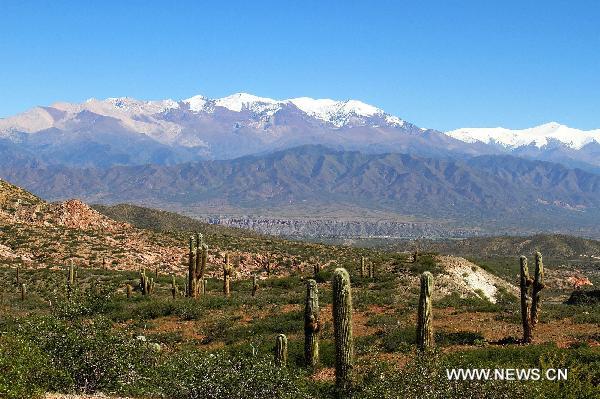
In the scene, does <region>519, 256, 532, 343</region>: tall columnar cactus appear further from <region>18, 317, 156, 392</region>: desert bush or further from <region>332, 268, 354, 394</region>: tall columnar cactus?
<region>18, 317, 156, 392</region>: desert bush

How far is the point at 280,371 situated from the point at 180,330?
18.7m

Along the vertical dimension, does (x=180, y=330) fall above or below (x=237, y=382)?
below

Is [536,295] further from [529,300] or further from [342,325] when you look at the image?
[342,325]

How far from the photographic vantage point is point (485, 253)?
584ft

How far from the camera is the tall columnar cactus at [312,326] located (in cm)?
2289

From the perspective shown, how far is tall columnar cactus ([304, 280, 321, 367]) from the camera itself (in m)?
22.9

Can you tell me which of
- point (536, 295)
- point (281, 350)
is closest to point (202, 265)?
point (281, 350)

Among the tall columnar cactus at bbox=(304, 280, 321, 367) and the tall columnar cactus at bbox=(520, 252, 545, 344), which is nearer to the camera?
the tall columnar cactus at bbox=(304, 280, 321, 367)

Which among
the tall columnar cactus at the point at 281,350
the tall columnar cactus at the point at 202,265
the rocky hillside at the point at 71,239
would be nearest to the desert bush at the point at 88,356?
the tall columnar cactus at the point at 281,350

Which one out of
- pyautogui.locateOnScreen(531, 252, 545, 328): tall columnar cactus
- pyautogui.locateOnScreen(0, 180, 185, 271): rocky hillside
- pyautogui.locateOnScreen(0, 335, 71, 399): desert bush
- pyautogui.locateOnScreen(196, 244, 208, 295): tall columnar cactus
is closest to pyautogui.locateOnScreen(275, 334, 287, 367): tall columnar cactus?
pyautogui.locateOnScreen(0, 335, 71, 399): desert bush

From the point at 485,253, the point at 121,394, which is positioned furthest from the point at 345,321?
the point at 485,253

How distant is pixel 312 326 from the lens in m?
23.0

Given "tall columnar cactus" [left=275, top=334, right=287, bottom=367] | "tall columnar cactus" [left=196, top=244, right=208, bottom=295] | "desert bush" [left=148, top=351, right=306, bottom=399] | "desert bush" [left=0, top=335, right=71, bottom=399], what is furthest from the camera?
"tall columnar cactus" [left=196, top=244, right=208, bottom=295]

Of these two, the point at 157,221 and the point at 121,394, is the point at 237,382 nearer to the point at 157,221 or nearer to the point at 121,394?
the point at 121,394
